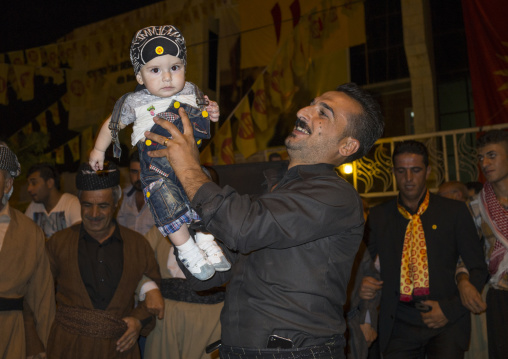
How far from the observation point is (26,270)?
13.4ft

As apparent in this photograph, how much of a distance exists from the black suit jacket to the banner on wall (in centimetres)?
585

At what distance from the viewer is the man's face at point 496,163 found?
15.4 feet

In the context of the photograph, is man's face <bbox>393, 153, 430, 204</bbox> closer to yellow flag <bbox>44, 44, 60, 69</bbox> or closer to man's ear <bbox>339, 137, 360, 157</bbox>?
man's ear <bbox>339, 137, 360, 157</bbox>

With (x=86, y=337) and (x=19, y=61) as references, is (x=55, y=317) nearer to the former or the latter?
(x=86, y=337)

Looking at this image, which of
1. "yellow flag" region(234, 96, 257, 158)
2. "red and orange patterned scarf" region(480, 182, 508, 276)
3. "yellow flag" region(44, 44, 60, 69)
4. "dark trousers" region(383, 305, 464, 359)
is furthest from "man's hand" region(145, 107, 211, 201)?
"yellow flag" region(44, 44, 60, 69)

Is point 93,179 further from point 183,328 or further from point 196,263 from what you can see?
point 196,263

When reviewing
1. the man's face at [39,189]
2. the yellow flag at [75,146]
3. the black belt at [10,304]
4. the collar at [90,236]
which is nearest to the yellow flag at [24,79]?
the yellow flag at [75,146]

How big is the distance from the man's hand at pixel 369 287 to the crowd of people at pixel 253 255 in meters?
0.02

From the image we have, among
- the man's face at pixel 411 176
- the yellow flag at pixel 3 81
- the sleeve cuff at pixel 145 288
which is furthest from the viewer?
the yellow flag at pixel 3 81

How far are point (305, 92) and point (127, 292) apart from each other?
10.2 m

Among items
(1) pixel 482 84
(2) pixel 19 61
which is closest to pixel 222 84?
(2) pixel 19 61

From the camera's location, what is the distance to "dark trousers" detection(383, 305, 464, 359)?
4.42 metres

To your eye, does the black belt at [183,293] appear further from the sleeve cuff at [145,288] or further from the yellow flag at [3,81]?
the yellow flag at [3,81]

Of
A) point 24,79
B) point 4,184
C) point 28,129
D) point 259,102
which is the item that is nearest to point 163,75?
point 4,184
